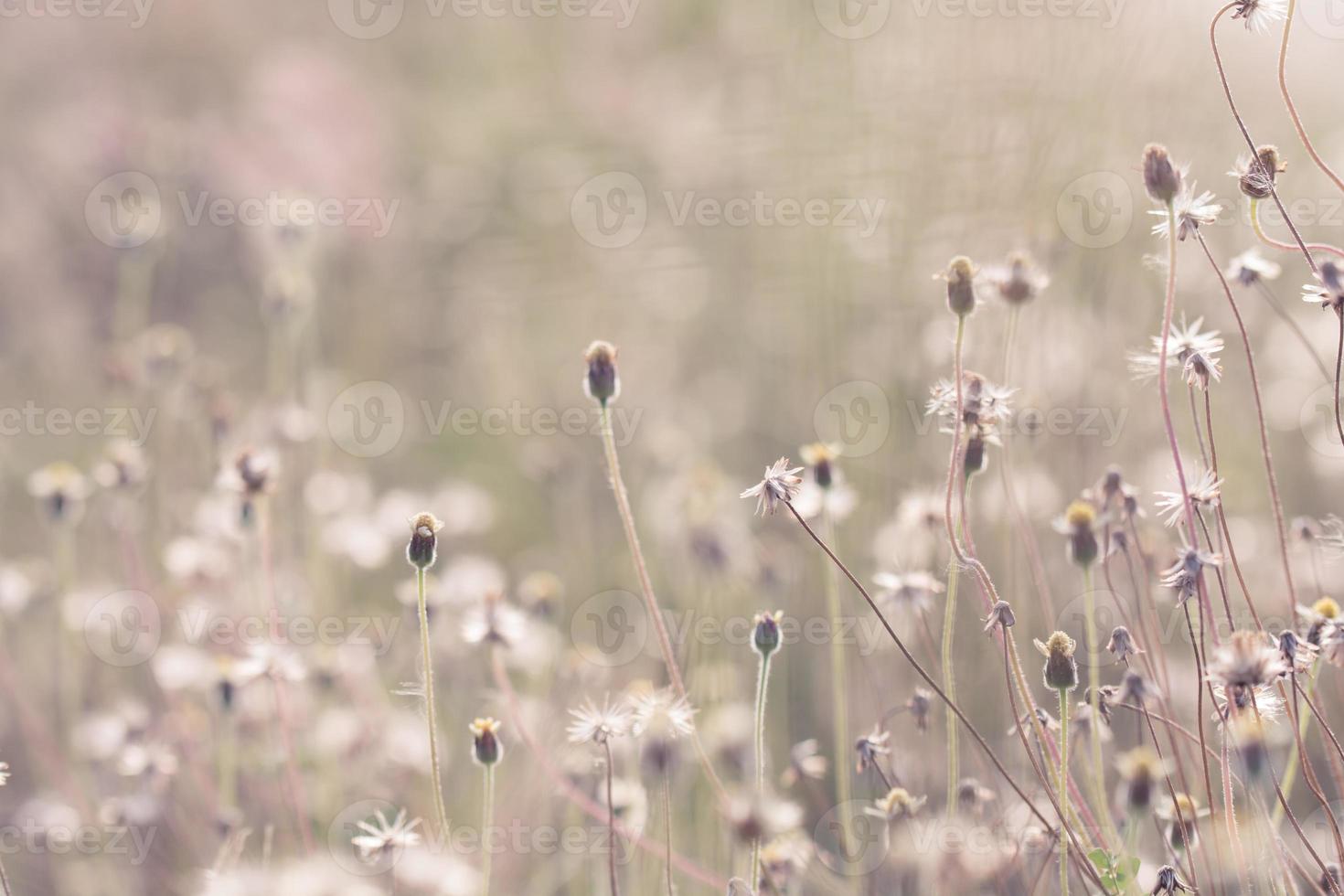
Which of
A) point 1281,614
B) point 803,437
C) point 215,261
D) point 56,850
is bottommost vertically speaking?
point 56,850

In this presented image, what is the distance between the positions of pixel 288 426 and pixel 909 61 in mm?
2260

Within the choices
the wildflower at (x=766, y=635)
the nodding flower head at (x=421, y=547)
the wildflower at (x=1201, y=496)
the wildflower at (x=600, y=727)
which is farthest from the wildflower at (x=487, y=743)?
the wildflower at (x=1201, y=496)

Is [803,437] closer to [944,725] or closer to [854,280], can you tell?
[854,280]

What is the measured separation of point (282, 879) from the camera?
5.66ft

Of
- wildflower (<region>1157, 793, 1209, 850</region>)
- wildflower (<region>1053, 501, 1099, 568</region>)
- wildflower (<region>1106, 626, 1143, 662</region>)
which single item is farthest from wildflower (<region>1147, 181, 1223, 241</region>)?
wildflower (<region>1157, 793, 1209, 850</region>)

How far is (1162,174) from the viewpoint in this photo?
133 centimetres

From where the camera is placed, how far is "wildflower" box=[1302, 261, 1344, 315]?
52.5 inches

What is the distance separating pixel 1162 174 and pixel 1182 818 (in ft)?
2.44

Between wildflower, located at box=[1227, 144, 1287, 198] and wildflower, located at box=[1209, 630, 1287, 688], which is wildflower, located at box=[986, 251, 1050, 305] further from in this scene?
wildflower, located at box=[1209, 630, 1287, 688]

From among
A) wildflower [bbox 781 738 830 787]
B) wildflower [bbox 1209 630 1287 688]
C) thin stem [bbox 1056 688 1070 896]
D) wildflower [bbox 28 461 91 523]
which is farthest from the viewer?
wildflower [bbox 28 461 91 523]

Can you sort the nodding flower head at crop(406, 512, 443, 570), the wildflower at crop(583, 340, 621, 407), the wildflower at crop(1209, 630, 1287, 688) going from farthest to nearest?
the wildflower at crop(583, 340, 621, 407), the nodding flower head at crop(406, 512, 443, 570), the wildflower at crop(1209, 630, 1287, 688)

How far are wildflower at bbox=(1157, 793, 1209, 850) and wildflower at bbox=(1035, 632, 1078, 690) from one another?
0.21 meters

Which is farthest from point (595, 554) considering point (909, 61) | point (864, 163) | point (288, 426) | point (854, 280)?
point (909, 61)

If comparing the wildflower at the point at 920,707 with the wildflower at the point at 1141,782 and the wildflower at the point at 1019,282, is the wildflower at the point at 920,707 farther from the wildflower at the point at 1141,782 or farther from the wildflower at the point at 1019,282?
the wildflower at the point at 1019,282
